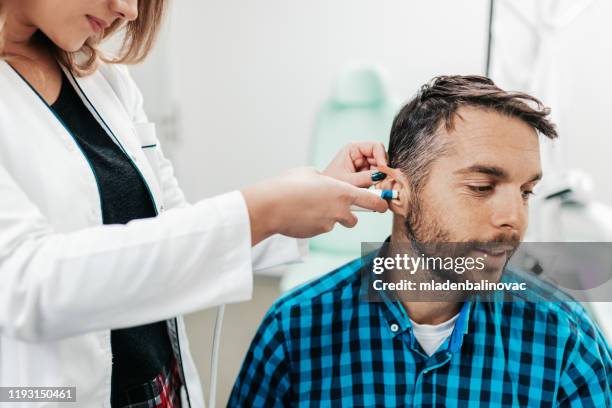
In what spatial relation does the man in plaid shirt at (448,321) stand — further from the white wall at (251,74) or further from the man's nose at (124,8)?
the white wall at (251,74)

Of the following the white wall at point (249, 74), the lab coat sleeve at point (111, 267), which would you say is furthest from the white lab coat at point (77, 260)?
the white wall at point (249, 74)

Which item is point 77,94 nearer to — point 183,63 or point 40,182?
point 40,182

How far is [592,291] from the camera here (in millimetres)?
1003

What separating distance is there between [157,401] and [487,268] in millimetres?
557

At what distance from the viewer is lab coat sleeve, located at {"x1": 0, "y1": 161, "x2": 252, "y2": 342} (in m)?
0.62

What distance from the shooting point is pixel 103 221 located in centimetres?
85

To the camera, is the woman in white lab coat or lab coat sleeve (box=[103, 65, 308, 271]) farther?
lab coat sleeve (box=[103, 65, 308, 271])

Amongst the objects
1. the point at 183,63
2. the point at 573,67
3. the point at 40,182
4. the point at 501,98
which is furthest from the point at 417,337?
the point at 183,63

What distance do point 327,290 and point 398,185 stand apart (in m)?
0.26

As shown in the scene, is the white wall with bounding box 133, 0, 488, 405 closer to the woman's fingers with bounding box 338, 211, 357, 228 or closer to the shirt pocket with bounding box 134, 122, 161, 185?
the shirt pocket with bounding box 134, 122, 161, 185

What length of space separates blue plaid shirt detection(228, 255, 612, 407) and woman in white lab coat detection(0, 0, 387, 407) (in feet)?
0.56

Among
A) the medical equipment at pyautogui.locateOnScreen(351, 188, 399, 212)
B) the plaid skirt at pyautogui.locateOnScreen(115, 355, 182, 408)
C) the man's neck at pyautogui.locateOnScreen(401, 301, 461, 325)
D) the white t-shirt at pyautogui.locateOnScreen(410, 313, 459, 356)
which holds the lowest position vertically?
the plaid skirt at pyautogui.locateOnScreen(115, 355, 182, 408)

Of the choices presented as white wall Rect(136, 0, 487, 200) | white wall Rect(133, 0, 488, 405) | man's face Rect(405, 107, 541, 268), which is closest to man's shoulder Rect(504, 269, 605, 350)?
man's face Rect(405, 107, 541, 268)

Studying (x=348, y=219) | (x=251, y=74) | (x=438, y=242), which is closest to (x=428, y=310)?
(x=438, y=242)
